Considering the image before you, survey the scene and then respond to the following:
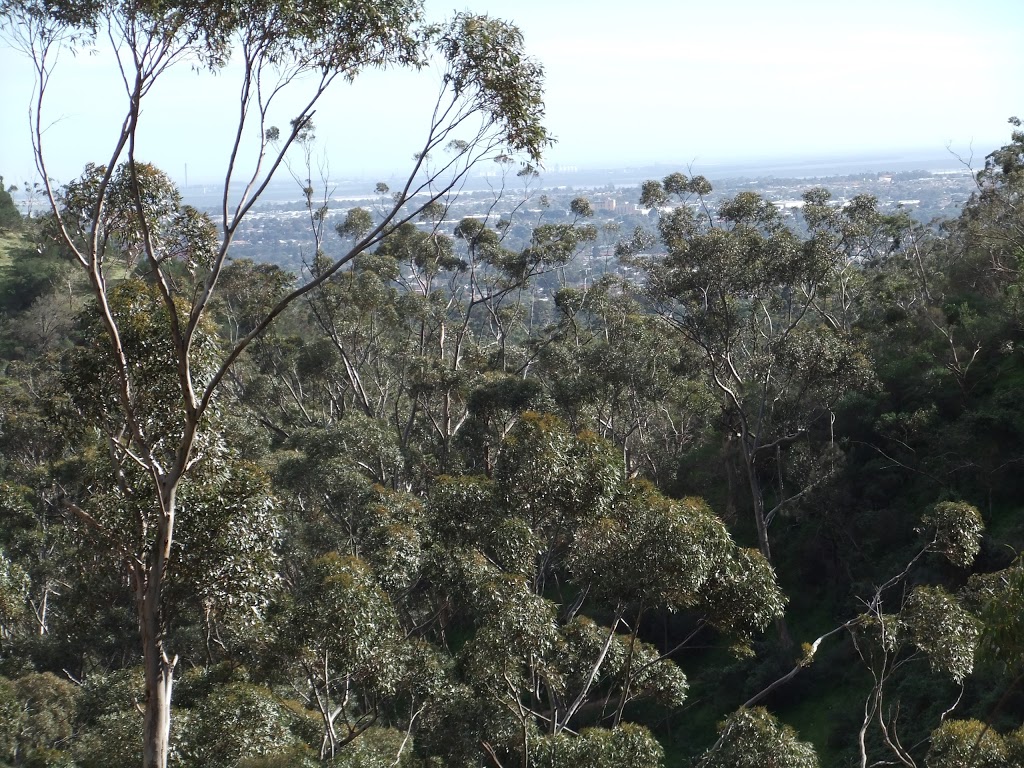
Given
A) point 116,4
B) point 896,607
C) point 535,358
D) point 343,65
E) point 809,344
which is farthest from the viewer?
point 535,358

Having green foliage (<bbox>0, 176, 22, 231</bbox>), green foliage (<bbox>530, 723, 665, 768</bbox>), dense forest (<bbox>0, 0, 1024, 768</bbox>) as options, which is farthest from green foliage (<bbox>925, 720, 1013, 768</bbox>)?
green foliage (<bbox>0, 176, 22, 231</bbox>)

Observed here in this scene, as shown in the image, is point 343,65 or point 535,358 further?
point 535,358

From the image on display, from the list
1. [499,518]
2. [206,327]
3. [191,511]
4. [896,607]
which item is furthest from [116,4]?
[896,607]

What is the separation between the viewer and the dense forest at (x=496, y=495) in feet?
21.8

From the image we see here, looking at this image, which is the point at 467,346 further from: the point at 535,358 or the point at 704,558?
the point at 704,558

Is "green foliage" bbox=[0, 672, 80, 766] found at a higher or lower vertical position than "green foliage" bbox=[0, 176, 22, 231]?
lower

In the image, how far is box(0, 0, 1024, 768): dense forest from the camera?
21.8ft

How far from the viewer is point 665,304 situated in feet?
58.7

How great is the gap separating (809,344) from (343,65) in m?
11.3

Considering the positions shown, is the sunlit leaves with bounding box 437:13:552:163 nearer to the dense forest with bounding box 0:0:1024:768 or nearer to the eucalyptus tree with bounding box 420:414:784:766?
the dense forest with bounding box 0:0:1024:768

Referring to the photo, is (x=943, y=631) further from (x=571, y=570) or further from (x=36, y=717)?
(x=36, y=717)

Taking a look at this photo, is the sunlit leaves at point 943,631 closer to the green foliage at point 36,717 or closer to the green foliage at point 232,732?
the green foliage at point 232,732

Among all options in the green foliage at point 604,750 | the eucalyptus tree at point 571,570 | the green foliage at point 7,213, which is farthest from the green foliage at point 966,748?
the green foliage at point 7,213

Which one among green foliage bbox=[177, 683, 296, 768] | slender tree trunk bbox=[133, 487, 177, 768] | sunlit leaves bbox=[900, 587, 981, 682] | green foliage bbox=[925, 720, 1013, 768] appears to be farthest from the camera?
green foliage bbox=[177, 683, 296, 768]
